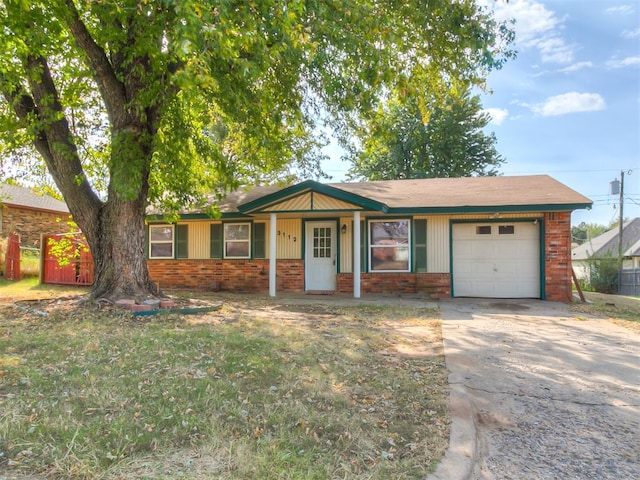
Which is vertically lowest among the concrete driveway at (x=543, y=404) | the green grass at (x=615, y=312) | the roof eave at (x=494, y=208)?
the green grass at (x=615, y=312)

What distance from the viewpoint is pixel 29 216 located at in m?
20.5

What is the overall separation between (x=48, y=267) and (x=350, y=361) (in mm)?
12654

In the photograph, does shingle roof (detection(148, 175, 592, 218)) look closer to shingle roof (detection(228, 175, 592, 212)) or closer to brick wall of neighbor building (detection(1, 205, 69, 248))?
shingle roof (detection(228, 175, 592, 212))

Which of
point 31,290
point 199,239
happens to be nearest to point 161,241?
point 199,239

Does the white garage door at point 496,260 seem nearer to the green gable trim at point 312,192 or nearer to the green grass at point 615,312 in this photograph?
the green grass at point 615,312

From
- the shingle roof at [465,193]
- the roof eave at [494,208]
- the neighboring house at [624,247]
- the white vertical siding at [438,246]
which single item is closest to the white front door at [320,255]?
the shingle roof at [465,193]

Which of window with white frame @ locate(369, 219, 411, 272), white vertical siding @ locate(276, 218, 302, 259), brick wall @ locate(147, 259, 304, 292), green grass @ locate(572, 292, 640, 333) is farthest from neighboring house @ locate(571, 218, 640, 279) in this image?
brick wall @ locate(147, 259, 304, 292)

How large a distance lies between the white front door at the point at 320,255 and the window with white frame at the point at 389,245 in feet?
3.84

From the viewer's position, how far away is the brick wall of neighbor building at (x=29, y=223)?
19375 mm

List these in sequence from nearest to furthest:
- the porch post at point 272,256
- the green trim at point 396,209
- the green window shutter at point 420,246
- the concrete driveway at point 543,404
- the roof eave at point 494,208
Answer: the concrete driveway at point 543,404 → the roof eave at point 494,208 → the green trim at point 396,209 → the porch post at point 272,256 → the green window shutter at point 420,246

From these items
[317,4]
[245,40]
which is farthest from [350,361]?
[317,4]

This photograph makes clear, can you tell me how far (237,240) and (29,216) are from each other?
14.3 metres

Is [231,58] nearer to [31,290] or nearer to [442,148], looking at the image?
[31,290]

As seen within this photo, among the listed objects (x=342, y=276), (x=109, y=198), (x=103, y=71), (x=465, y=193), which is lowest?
(x=342, y=276)
